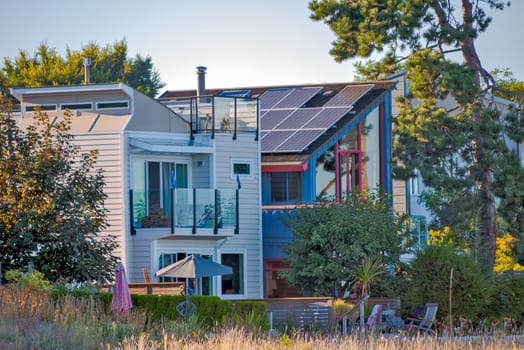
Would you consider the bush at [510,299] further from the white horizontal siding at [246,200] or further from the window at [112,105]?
the window at [112,105]

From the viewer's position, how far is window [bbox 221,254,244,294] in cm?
3816

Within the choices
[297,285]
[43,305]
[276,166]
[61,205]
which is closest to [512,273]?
[297,285]

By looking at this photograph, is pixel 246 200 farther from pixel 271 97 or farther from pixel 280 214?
pixel 271 97

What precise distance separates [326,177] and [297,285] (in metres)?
6.27

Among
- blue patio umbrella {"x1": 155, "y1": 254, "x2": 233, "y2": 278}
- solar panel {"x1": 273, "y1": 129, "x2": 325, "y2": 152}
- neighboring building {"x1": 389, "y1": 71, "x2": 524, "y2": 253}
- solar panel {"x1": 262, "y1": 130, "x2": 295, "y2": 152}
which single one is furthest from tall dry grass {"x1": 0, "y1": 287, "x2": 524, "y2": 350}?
neighboring building {"x1": 389, "y1": 71, "x2": 524, "y2": 253}

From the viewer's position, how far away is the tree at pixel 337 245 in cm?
3447

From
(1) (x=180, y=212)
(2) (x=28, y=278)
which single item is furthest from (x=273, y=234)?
(2) (x=28, y=278)

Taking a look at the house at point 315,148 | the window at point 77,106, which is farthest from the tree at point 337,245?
the window at point 77,106

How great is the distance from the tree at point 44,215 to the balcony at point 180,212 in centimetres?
567

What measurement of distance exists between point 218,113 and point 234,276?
17.4ft

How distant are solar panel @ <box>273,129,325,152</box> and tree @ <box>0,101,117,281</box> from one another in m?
10.4

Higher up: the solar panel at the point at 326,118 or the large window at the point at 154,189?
the solar panel at the point at 326,118

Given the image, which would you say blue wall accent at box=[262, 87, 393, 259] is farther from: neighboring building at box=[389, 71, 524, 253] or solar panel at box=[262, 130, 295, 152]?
neighboring building at box=[389, 71, 524, 253]

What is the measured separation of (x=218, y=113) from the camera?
38656 mm
